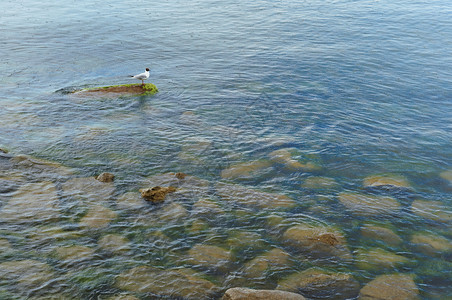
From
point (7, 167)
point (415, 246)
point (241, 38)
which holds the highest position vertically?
point (241, 38)

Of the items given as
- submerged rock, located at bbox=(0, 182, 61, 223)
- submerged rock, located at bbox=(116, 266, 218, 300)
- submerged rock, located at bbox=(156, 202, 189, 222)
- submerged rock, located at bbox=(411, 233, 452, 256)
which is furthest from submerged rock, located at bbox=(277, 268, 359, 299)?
submerged rock, located at bbox=(0, 182, 61, 223)

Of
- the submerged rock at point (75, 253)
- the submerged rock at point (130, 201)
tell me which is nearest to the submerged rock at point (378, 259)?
the submerged rock at point (130, 201)

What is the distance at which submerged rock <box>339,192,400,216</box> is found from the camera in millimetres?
10000

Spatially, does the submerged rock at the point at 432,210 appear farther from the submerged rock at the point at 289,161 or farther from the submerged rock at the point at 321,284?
the submerged rock at the point at 321,284

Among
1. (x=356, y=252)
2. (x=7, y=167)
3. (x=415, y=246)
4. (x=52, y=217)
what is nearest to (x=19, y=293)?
(x=52, y=217)

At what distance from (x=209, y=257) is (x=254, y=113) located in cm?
758

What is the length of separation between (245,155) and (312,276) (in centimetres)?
495

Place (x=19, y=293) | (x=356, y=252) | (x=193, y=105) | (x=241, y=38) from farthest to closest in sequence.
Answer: (x=241, y=38) < (x=193, y=105) < (x=356, y=252) < (x=19, y=293)

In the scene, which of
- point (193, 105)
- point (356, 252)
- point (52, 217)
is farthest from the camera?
point (193, 105)

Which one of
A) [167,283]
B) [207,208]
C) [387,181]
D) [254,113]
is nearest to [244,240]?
[207,208]

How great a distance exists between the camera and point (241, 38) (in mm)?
23891

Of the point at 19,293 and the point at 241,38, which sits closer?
the point at 19,293

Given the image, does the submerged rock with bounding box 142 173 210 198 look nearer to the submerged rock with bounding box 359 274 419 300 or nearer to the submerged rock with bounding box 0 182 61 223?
the submerged rock with bounding box 0 182 61 223

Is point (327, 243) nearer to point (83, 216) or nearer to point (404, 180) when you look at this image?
point (404, 180)
